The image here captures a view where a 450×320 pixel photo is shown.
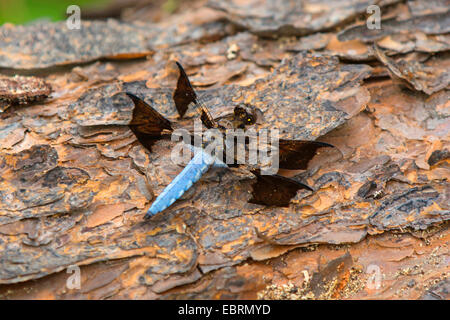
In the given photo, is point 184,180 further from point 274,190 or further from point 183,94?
point 183,94

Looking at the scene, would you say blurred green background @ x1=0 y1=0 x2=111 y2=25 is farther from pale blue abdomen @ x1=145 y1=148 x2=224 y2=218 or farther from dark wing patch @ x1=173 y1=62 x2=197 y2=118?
pale blue abdomen @ x1=145 y1=148 x2=224 y2=218

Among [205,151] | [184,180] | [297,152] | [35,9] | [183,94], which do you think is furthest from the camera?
[35,9]

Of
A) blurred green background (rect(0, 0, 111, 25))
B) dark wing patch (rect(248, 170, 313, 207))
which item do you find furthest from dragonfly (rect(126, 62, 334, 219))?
blurred green background (rect(0, 0, 111, 25))

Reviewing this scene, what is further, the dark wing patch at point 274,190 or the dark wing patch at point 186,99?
the dark wing patch at point 186,99

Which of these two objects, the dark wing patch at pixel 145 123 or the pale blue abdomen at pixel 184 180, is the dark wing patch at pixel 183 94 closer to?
the dark wing patch at pixel 145 123

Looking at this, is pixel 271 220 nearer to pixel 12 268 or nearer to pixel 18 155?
pixel 12 268

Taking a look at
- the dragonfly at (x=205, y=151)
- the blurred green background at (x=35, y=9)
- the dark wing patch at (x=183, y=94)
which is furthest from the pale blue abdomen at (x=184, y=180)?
the blurred green background at (x=35, y=9)

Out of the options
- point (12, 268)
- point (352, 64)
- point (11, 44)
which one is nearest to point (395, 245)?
point (352, 64)

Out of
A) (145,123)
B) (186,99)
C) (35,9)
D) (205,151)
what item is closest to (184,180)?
(205,151)
